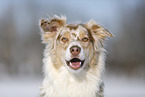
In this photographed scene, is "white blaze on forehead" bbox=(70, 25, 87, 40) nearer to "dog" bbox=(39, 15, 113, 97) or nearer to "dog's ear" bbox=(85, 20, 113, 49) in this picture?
"dog" bbox=(39, 15, 113, 97)

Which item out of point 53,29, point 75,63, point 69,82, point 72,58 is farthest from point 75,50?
point 53,29

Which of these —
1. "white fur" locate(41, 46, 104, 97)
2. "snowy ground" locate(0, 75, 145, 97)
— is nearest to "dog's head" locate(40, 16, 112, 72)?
"white fur" locate(41, 46, 104, 97)

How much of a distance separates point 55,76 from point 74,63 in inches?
21.0

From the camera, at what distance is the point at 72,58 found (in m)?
5.94

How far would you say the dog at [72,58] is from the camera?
604 cm

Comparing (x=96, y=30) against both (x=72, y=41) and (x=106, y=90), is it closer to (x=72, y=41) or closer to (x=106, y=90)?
(x=72, y=41)

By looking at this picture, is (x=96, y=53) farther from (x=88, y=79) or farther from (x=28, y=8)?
(x=28, y=8)

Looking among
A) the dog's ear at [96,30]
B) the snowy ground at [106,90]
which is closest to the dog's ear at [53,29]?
the dog's ear at [96,30]

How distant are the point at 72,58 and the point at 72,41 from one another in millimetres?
442

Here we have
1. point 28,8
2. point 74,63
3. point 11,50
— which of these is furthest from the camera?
point 28,8

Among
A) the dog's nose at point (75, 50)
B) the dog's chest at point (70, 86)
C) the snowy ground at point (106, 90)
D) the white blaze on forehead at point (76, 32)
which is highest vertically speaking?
the white blaze on forehead at point (76, 32)

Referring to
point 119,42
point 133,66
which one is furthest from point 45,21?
point 119,42

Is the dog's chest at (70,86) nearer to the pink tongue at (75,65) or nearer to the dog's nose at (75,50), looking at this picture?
the pink tongue at (75,65)

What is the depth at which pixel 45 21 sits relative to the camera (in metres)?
6.39
